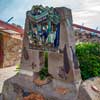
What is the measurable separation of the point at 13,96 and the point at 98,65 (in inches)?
88.2

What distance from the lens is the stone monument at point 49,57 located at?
4.52 meters

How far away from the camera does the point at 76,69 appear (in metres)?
4.55

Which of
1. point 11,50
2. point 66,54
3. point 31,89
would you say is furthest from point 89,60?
point 11,50

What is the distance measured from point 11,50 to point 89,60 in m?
7.22

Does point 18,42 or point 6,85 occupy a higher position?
point 18,42

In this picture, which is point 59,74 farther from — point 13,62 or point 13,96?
point 13,62

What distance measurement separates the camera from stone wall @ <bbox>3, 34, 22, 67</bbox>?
11522 millimetres

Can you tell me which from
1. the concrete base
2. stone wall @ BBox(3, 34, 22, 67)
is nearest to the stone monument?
the concrete base

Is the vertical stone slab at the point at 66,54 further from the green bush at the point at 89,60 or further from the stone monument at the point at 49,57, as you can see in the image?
the green bush at the point at 89,60

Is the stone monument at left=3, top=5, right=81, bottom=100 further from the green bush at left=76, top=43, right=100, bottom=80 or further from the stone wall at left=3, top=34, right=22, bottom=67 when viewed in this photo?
the stone wall at left=3, top=34, right=22, bottom=67

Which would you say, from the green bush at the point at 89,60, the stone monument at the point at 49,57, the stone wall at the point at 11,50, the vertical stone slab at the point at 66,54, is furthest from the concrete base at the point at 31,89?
the stone wall at the point at 11,50

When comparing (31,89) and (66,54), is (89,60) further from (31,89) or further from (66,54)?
(31,89)

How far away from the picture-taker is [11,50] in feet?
38.7

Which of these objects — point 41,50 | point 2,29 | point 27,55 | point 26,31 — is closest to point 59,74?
point 41,50
